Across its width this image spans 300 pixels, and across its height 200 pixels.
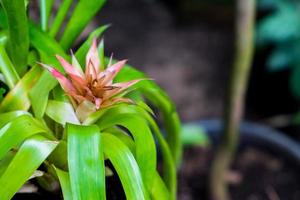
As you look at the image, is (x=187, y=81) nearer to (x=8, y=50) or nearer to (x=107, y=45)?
(x=107, y=45)

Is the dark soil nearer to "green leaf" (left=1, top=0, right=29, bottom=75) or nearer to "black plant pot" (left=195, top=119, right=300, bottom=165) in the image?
"black plant pot" (left=195, top=119, right=300, bottom=165)

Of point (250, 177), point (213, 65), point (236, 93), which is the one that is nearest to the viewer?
point (236, 93)

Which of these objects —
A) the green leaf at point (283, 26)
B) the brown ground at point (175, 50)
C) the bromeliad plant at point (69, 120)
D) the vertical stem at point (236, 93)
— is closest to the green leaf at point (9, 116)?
the bromeliad plant at point (69, 120)

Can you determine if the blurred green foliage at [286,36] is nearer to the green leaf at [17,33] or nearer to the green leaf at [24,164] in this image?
the green leaf at [17,33]

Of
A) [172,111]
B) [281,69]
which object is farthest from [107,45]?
[172,111]

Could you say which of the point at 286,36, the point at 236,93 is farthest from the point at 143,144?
the point at 286,36

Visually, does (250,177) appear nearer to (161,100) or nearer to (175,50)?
(161,100)
